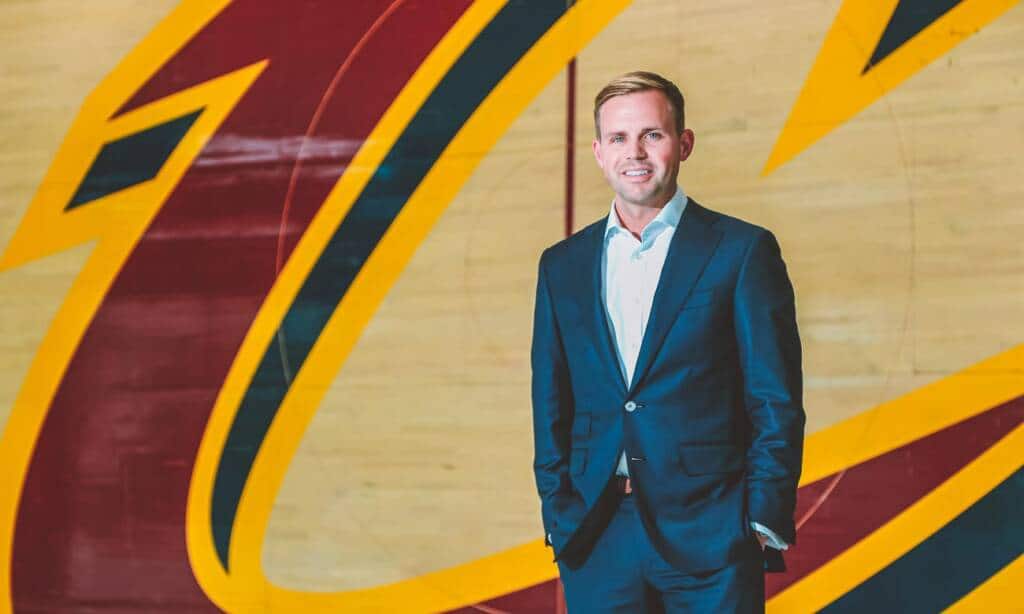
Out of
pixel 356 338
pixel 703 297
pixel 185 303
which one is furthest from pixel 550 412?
pixel 185 303

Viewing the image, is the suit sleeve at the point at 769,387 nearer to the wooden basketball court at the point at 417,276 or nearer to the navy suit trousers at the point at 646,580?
the navy suit trousers at the point at 646,580

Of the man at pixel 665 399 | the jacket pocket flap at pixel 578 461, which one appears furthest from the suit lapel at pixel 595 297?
the jacket pocket flap at pixel 578 461

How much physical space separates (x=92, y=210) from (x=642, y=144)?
1907 millimetres

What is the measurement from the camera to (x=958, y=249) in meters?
2.75

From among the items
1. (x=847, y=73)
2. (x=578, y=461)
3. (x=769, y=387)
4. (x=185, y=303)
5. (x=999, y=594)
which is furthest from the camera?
(x=185, y=303)

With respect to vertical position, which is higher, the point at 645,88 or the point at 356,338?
the point at 645,88

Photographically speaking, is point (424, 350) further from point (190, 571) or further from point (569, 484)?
point (569, 484)

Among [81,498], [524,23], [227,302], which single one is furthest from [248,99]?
[81,498]

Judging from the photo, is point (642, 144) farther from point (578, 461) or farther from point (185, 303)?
point (185, 303)

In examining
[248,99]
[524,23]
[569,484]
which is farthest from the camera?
[248,99]

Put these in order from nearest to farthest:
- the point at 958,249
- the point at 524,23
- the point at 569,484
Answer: the point at 569,484 → the point at 958,249 → the point at 524,23

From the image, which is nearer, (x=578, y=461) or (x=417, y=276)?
(x=578, y=461)

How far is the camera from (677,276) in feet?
6.25

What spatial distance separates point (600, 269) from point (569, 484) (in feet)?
1.06
